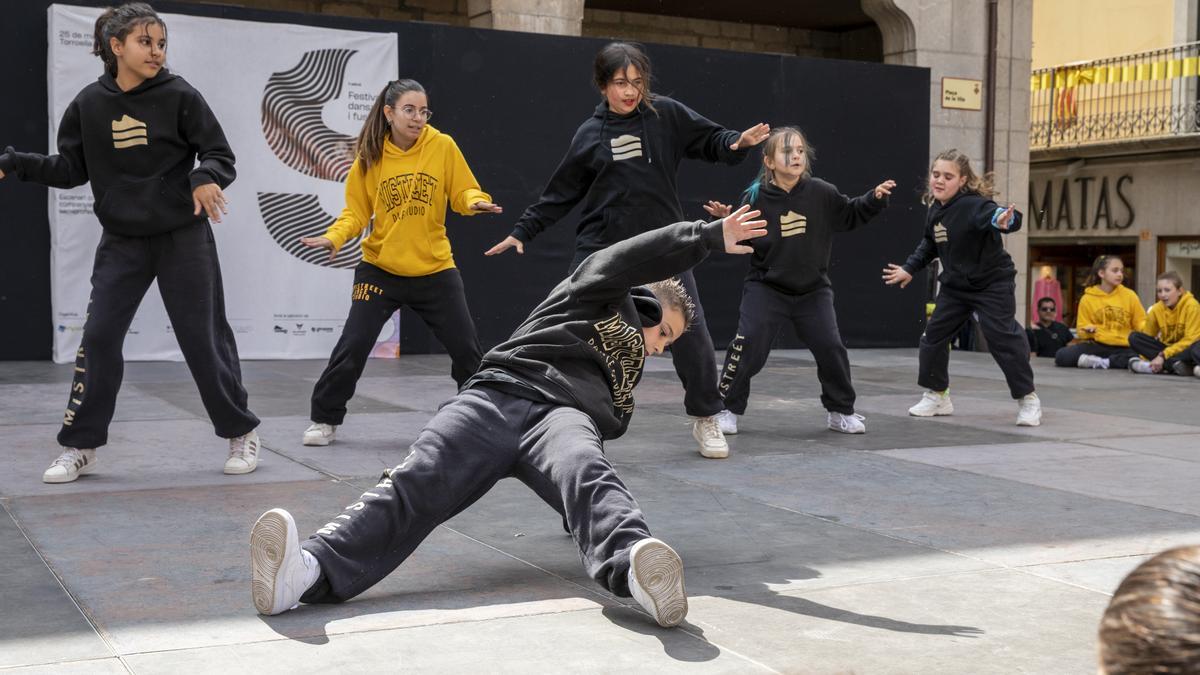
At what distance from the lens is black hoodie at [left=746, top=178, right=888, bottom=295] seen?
24.2 ft

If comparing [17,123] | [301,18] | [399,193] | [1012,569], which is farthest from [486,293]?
[1012,569]

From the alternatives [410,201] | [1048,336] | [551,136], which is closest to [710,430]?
[410,201]

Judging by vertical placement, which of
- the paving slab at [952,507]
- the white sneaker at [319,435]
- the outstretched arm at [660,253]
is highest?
the outstretched arm at [660,253]

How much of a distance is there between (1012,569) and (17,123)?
9.56 m

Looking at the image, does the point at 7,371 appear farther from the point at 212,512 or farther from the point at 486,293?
the point at 212,512

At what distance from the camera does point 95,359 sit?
5.56 metres

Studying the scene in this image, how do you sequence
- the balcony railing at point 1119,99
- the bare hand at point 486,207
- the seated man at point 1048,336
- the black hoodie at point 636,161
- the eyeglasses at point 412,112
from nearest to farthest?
the bare hand at point 486,207 → the black hoodie at point 636,161 → the eyeglasses at point 412,112 → the seated man at point 1048,336 → the balcony railing at point 1119,99

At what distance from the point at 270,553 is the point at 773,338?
438 centimetres

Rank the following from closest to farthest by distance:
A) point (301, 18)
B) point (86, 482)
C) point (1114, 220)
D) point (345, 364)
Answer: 1. point (86, 482)
2. point (345, 364)
3. point (301, 18)
4. point (1114, 220)

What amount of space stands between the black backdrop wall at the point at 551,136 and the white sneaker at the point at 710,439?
21.1 ft

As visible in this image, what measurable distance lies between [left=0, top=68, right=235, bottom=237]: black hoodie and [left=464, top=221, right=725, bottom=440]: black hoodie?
6.76 ft

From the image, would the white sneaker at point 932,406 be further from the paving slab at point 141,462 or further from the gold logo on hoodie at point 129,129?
the gold logo on hoodie at point 129,129

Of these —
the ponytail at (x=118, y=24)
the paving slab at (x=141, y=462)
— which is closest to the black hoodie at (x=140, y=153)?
the ponytail at (x=118, y=24)

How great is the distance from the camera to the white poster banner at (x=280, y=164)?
11.5 metres
